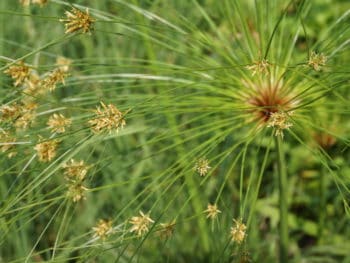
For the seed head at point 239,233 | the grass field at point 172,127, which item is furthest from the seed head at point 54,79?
the seed head at point 239,233

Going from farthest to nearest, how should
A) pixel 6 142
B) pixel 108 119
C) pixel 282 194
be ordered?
pixel 282 194, pixel 6 142, pixel 108 119

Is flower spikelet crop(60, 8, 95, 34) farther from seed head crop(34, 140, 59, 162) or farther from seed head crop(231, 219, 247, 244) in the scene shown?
seed head crop(231, 219, 247, 244)

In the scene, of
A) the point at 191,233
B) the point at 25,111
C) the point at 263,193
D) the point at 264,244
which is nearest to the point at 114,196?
the point at 191,233

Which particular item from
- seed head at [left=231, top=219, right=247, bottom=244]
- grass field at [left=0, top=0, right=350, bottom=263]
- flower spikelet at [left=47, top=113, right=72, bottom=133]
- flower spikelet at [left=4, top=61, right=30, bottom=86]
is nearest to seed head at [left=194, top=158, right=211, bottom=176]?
grass field at [left=0, top=0, right=350, bottom=263]

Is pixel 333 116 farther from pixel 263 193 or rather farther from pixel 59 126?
pixel 59 126

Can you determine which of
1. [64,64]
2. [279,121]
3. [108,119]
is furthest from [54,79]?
[279,121]

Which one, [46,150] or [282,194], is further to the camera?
[282,194]

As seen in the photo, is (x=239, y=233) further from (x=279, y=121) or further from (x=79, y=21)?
(x=79, y=21)

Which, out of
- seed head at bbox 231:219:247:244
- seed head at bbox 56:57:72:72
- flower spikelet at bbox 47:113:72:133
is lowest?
seed head at bbox 231:219:247:244

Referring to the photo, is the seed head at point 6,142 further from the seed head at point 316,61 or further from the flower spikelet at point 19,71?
the seed head at point 316,61
